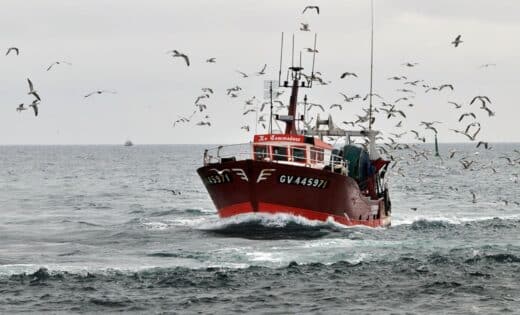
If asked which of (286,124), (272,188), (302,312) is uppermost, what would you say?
(286,124)

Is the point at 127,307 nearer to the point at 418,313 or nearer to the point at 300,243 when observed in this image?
the point at 418,313

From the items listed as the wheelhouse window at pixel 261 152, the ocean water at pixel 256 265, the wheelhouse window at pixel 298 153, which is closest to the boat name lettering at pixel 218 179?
the wheelhouse window at pixel 261 152

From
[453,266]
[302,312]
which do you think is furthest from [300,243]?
[302,312]

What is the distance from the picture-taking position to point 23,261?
4044 centimetres

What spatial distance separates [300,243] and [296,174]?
5340 millimetres

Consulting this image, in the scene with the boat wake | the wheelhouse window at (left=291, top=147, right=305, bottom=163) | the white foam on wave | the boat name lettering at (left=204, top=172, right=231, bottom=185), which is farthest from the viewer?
the wheelhouse window at (left=291, top=147, right=305, bottom=163)

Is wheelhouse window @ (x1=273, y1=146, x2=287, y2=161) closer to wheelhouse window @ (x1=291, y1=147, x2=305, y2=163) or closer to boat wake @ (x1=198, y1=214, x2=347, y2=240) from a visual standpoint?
→ wheelhouse window @ (x1=291, y1=147, x2=305, y2=163)

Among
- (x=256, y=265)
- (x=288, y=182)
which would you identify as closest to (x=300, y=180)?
(x=288, y=182)

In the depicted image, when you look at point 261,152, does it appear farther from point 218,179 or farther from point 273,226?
point 273,226

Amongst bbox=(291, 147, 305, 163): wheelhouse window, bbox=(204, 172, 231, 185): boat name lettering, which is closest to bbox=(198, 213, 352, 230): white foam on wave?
bbox=(204, 172, 231, 185): boat name lettering

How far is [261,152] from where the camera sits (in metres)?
52.2

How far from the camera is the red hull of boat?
49.8 m

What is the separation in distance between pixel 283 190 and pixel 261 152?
3199 mm

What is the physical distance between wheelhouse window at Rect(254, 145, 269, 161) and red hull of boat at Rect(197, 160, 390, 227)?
200 centimetres
